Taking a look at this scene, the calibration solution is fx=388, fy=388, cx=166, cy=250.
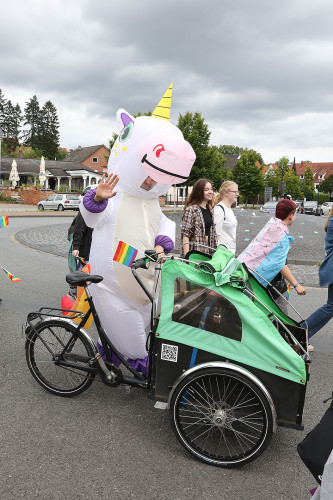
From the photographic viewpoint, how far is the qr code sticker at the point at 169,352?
248 centimetres

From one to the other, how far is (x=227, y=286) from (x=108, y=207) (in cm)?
122

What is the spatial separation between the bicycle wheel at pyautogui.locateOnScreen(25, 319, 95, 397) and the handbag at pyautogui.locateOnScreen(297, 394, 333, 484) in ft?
6.08

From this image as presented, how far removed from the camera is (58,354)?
313 centimetres

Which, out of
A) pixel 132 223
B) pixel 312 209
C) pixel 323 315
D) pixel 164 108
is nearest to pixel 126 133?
pixel 164 108

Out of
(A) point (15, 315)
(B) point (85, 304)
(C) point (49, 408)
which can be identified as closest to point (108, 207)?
(B) point (85, 304)

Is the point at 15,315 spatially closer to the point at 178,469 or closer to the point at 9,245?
the point at 178,469

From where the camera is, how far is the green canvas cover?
232 centimetres

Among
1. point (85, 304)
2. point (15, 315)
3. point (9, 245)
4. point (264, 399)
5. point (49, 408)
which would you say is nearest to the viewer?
point (264, 399)

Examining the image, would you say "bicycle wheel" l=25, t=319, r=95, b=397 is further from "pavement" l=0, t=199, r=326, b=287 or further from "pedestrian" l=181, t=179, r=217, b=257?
"pavement" l=0, t=199, r=326, b=287

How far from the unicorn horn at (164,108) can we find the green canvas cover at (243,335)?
1621 mm

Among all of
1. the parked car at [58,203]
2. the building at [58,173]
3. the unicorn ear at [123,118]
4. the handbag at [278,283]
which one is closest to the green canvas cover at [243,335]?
the unicorn ear at [123,118]

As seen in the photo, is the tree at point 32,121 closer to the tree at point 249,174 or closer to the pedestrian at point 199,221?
the tree at point 249,174

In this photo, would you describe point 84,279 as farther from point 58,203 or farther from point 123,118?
point 58,203

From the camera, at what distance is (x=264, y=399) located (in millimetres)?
2301
